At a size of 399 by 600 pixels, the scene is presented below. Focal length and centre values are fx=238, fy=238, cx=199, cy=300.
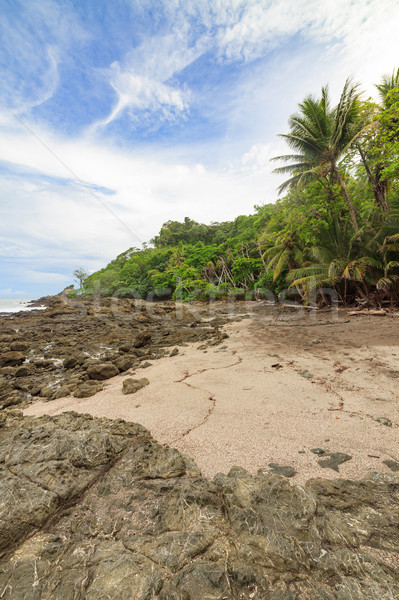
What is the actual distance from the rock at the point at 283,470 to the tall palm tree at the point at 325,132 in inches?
525

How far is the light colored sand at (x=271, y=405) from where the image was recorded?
248cm

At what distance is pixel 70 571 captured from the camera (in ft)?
4.04

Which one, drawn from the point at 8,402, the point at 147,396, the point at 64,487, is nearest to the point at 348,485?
the point at 64,487

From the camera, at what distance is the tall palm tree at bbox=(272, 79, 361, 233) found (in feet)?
41.0

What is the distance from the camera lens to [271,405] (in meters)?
3.56

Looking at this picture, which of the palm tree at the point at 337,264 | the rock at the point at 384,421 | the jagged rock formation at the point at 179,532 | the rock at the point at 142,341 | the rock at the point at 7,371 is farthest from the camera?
the palm tree at the point at 337,264

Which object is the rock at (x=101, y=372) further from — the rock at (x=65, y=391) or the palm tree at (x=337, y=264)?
the palm tree at (x=337, y=264)

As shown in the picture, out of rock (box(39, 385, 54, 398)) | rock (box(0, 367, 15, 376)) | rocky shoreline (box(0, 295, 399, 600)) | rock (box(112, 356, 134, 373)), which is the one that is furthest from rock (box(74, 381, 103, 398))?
rock (box(0, 367, 15, 376))

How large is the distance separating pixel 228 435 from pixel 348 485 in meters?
1.33

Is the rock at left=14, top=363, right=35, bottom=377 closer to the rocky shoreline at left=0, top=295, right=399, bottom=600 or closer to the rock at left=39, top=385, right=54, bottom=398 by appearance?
the rock at left=39, top=385, right=54, bottom=398

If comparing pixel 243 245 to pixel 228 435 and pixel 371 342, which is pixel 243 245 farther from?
pixel 228 435

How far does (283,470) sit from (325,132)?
677 inches

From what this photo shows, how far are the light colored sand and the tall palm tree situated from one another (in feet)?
33.2

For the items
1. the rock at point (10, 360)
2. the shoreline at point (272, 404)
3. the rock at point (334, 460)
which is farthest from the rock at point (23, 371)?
the rock at point (334, 460)
